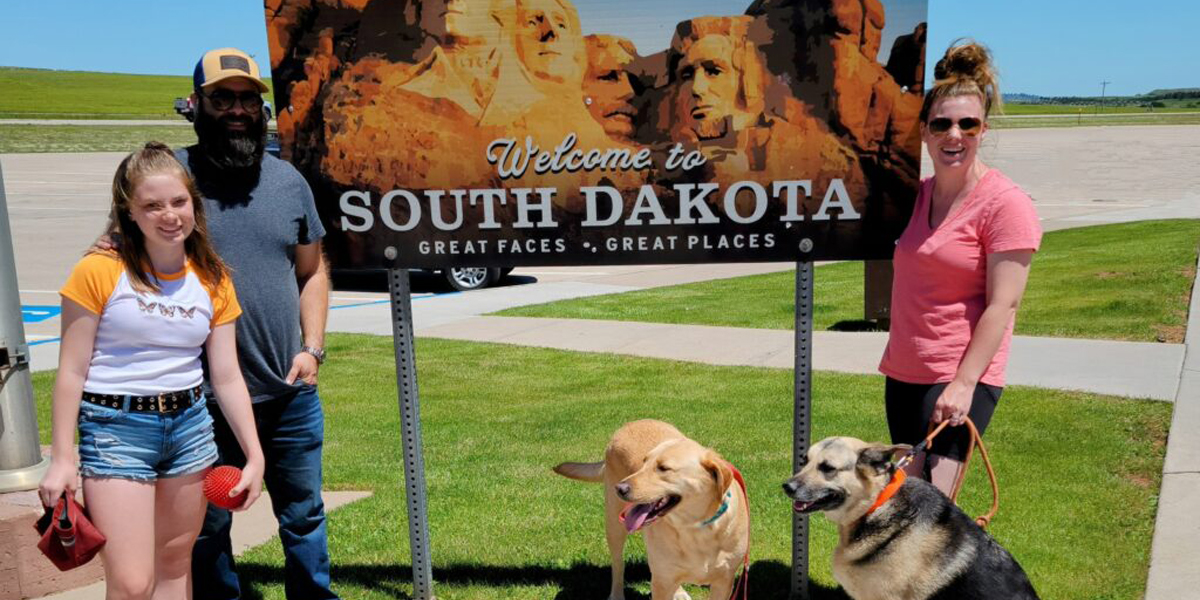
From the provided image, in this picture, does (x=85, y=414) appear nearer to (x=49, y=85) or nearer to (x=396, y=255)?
(x=396, y=255)

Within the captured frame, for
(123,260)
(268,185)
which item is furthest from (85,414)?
(268,185)

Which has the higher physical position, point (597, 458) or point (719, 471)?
point (719, 471)

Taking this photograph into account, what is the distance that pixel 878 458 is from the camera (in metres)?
3.12

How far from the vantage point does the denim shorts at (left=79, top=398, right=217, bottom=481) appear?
9.02 ft

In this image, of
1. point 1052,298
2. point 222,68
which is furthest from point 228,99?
point 1052,298

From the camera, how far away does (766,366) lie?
27.7 ft

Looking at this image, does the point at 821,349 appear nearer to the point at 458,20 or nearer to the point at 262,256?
the point at 458,20

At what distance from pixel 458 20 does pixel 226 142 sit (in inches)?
41.5

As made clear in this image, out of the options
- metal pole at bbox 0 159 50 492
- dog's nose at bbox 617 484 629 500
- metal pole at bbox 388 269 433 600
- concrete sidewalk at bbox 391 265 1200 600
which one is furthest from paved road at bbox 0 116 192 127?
dog's nose at bbox 617 484 629 500

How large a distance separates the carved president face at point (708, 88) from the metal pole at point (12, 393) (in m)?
3.16

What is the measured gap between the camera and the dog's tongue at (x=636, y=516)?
3.34 meters

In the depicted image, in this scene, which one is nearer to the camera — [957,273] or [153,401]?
[153,401]

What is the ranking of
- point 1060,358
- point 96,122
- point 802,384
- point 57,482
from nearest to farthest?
point 57,482 → point 802,384 → point 1060,358 → point 96,122

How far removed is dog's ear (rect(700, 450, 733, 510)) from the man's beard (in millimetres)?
1961
